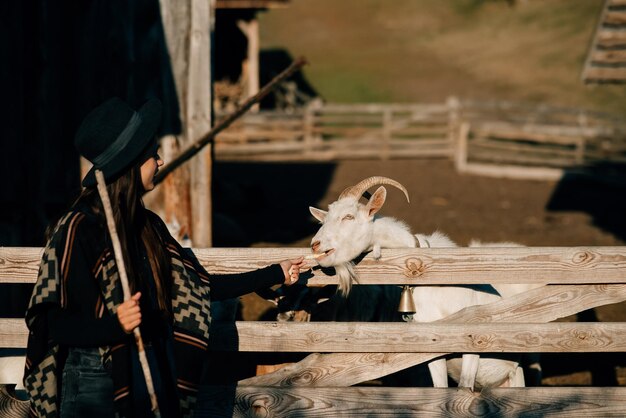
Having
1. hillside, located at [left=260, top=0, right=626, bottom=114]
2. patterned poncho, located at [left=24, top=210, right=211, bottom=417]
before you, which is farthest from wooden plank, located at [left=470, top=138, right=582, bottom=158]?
patterned poncho, located at [left=24, top=210, right=211, bottom=417]

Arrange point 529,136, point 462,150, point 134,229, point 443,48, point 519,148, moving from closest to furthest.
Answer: point 134,229, point 462,150, point 519,148, point 529,136, point 443,48

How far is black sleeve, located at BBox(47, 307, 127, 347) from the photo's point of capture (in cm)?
337

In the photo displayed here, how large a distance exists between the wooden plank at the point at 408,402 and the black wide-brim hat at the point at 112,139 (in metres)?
1.77

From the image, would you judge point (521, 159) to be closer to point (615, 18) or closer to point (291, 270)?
point (615, 18)

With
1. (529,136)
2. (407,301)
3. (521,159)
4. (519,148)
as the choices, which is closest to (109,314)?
(407,301)

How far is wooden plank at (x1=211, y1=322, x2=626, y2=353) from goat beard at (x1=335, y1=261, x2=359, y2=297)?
0.84ft

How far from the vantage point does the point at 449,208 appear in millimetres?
15781

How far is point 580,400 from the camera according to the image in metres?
4.90

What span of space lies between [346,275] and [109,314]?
5.98ft

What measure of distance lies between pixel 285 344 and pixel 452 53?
140ft

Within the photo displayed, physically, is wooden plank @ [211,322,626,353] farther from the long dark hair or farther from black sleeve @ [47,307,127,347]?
black sleeve @ [47,307,127,347]

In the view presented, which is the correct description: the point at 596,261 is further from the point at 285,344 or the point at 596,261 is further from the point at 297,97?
the point at 297,97

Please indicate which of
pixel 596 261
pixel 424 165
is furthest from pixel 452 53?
pixel 596 261

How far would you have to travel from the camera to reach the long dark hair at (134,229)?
136 inches
